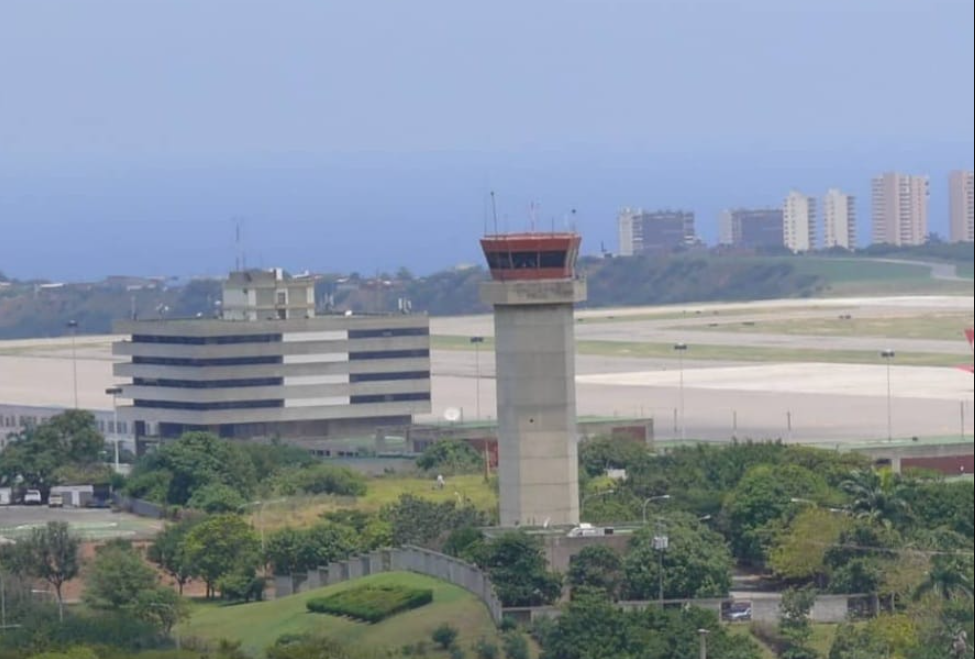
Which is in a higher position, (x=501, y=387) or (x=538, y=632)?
(x=501, y=387)

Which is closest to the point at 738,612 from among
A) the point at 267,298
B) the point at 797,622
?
the point at 797,622

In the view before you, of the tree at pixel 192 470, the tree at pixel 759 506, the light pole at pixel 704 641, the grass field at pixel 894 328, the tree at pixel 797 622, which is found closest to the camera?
the light pole at pixel 704 641

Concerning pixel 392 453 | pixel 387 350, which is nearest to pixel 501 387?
pixel 392 453

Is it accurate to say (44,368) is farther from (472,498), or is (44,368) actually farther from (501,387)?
(501,387)

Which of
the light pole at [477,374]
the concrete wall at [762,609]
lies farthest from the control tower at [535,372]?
the light pole at [477,374]

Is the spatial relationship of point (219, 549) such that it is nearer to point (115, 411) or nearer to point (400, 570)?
point (400, 570)

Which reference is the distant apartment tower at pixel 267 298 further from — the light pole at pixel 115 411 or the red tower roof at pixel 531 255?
the red tower roof at pixel 531 255

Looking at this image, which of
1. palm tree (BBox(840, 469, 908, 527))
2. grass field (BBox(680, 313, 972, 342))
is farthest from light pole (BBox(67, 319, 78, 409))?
palm tree (BBox(840, 469, 908, 527))
